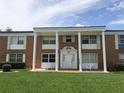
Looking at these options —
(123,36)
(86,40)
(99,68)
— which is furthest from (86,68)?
(123,36)

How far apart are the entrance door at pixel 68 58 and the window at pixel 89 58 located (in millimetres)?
1323

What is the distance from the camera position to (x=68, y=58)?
33906mm

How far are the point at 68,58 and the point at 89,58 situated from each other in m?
3.08

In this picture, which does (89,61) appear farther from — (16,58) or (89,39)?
(16,58)

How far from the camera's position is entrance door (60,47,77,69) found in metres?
33.8

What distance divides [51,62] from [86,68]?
5.22 meters

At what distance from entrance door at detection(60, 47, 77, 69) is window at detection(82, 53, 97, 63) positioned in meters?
1.32

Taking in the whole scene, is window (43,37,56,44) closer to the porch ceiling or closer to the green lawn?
the porch ceiling

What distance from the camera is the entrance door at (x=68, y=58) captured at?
33.8 m

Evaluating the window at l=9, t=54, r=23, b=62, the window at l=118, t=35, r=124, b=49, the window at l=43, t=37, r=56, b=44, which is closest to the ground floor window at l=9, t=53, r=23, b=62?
the window at l=9, t=54, r=23, b=62

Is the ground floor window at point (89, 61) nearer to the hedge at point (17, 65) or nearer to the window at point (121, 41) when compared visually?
the window at point (121, 41)

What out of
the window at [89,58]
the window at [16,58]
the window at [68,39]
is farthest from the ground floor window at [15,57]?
the window at [89,58]

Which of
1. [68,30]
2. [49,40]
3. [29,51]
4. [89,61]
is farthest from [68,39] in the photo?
[29,51]

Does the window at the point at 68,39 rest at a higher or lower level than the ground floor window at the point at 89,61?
higher
